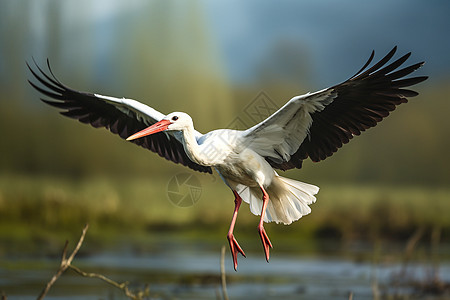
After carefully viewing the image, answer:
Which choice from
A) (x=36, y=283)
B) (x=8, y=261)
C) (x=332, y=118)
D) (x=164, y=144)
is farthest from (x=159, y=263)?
(x=332, y=118)

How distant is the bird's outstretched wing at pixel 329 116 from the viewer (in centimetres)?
667

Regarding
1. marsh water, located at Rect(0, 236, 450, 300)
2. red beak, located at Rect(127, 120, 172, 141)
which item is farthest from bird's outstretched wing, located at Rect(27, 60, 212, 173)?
marsh water, located at Rect(0, 236, 450, 300)

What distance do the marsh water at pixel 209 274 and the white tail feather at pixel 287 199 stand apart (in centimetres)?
347

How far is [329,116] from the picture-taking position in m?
7.15

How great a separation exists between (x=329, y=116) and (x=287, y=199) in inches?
40.0

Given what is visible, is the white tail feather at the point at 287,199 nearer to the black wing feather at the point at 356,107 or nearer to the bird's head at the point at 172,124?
the black wing feather at the point at 356,107

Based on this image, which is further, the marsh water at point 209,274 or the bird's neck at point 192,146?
the marsh water at point 209,274

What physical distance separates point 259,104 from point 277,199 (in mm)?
1110

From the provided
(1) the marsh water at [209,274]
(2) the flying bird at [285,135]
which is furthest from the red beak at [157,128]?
(1) the marsh water at [209,274]

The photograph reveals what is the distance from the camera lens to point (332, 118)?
7.16 meters

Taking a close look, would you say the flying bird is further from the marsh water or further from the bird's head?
the marsh water

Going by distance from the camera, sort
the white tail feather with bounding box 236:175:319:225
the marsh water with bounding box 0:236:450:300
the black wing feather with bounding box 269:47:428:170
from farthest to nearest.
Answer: the marsh water with bounding box 0:236:450:300 < the white tail feather with bounding box 236:175:319:225 < the black wing feather with bounding box 269:47:428:170

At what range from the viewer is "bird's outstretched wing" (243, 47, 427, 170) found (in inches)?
263

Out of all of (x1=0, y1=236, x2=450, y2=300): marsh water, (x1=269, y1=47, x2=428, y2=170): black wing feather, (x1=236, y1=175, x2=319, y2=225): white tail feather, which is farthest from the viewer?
(x1=0, y1=236, x2=450, y2=300): marsh water
